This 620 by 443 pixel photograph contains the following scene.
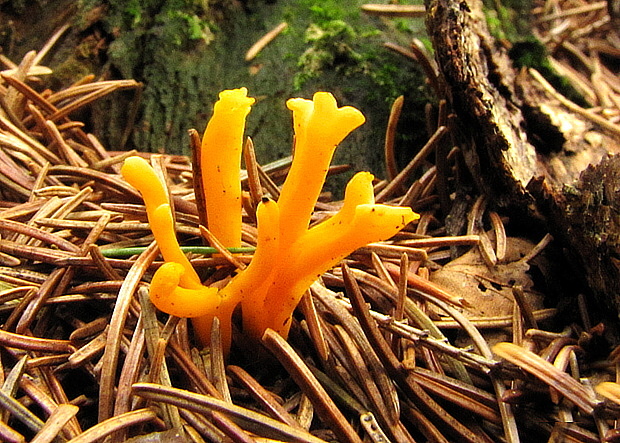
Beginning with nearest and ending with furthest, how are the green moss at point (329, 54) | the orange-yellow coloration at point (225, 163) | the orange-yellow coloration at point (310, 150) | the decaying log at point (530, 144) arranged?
the orange-yellow coloration at point (310, 150)
the orange-yellow coloration at point (225, 163)
the decaying log at point (530, 144)
the green moss at point (329, 54)

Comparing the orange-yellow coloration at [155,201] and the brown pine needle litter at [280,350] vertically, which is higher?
the orange-yellow coloration at [155,201]

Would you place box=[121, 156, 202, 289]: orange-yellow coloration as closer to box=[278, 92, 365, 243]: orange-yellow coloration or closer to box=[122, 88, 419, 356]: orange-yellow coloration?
box=[122, 88, 419, 356]: orange-yellow coloration

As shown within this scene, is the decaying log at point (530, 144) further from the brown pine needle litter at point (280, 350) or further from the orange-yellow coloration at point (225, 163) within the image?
the orange-yellow coloration at point (225, 163)

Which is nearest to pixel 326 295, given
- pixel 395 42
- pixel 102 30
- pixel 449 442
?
pixel 449 442

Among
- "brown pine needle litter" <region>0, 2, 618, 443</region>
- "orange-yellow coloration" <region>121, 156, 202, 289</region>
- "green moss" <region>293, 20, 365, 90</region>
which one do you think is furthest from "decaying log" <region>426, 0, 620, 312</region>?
"orange-yellow coloration" <region>121, 156, 202, 289</region>

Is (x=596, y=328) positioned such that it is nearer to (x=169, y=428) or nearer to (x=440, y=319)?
(x=440, y=319)

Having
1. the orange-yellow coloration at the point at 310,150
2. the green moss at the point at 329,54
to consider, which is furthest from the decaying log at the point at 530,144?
the orange-yellow coloration at the point at 310,150

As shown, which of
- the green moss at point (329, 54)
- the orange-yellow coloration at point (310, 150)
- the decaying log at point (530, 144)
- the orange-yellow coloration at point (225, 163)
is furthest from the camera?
the green moss at point (329, 54)
